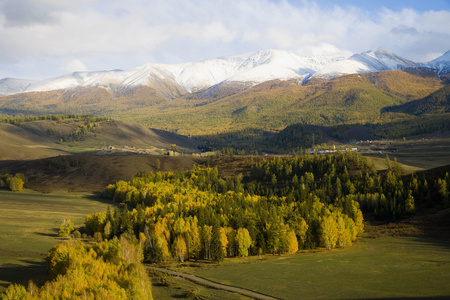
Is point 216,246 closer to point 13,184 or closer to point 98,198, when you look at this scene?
point 98,198

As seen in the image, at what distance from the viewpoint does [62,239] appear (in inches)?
3944

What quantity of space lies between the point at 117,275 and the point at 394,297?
40.7m

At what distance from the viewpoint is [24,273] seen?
2908 inches

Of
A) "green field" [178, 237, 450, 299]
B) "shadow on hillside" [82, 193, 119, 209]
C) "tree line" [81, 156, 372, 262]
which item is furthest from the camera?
"shadow on hillside" [82, 193, 119, 209]

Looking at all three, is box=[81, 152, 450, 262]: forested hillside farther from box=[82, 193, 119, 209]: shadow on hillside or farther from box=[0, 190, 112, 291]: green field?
box=[0, 190, 112, 291]: green field

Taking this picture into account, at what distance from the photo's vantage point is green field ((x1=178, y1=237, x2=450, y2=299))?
6209 cm

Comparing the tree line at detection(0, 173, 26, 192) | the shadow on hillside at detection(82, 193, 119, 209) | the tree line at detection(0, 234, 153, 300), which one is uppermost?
the tree line at detection(0, 173, 26, 192)

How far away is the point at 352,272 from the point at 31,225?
85274 millimetres

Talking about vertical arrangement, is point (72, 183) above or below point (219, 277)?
above

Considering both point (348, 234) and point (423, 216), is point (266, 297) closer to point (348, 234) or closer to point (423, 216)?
point (348, 234)

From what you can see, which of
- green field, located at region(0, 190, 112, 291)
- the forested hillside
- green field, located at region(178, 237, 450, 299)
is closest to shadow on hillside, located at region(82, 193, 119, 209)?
green field, located at region(0, 190, 112, 291)

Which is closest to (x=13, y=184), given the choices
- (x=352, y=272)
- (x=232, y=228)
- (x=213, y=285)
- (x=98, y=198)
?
(x=98, y=198)

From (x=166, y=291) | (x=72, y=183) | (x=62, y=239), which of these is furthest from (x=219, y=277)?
(x=72, y=183)

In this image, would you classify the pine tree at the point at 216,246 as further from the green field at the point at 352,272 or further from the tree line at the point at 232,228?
the green field at the point at 352,272
